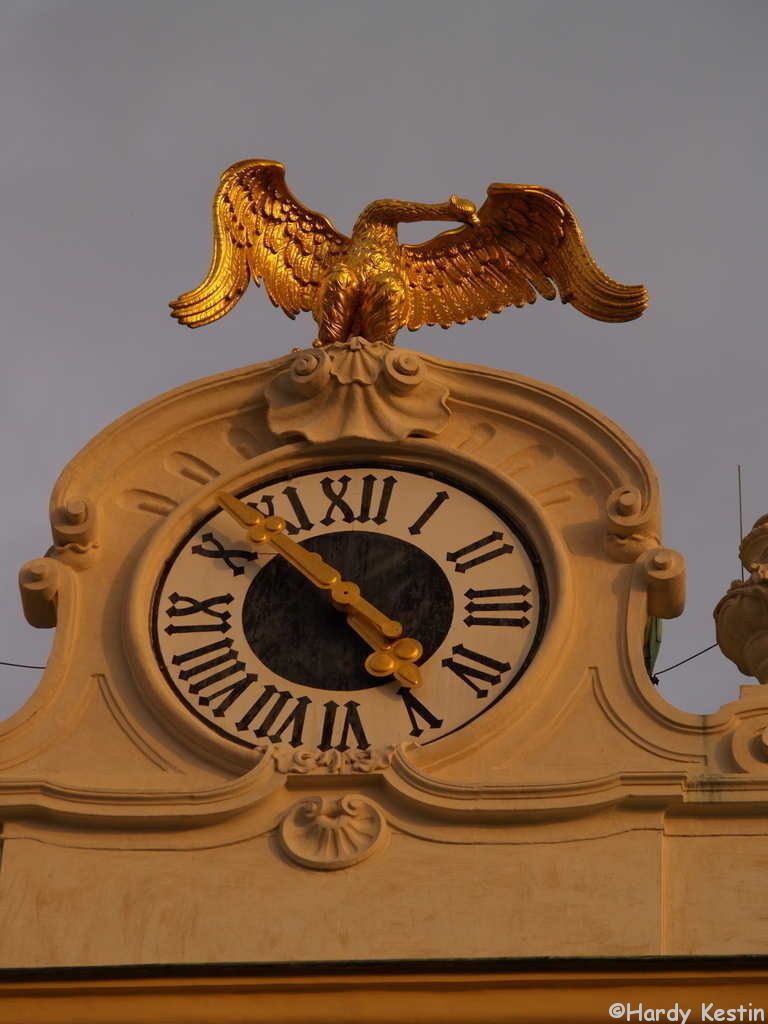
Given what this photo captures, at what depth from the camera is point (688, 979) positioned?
52.0 feet

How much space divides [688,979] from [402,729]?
2.12 meters

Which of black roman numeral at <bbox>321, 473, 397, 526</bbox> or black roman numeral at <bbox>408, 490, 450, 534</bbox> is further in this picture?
black roman numeral at <bbox>321, 473, 397, 526</bbox>

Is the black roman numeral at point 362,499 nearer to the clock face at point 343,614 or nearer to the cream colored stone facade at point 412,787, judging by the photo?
the clock face at point 343,614

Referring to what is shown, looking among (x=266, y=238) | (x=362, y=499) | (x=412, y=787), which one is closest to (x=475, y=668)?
(x=412, y=787)

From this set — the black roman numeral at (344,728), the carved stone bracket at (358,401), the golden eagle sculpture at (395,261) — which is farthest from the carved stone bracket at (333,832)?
the golden eagle sculpture at (395,261)

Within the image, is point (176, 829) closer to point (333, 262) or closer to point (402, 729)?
point (402, 729)

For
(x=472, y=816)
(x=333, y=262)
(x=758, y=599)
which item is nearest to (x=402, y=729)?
(x=472, y=816)

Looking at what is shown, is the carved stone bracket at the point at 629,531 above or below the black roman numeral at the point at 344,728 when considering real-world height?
above

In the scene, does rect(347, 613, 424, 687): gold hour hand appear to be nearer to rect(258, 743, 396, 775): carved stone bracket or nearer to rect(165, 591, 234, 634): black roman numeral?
rect(258, 743, 396, 775): carved stone bracket

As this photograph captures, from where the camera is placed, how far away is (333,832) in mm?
17047

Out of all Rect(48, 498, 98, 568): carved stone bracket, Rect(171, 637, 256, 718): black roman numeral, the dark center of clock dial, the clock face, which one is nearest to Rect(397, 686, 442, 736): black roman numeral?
the clock face

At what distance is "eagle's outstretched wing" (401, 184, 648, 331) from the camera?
1938 centimetres

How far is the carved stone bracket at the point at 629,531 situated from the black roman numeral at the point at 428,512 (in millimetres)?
820

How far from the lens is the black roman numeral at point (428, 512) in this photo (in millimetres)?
18266
